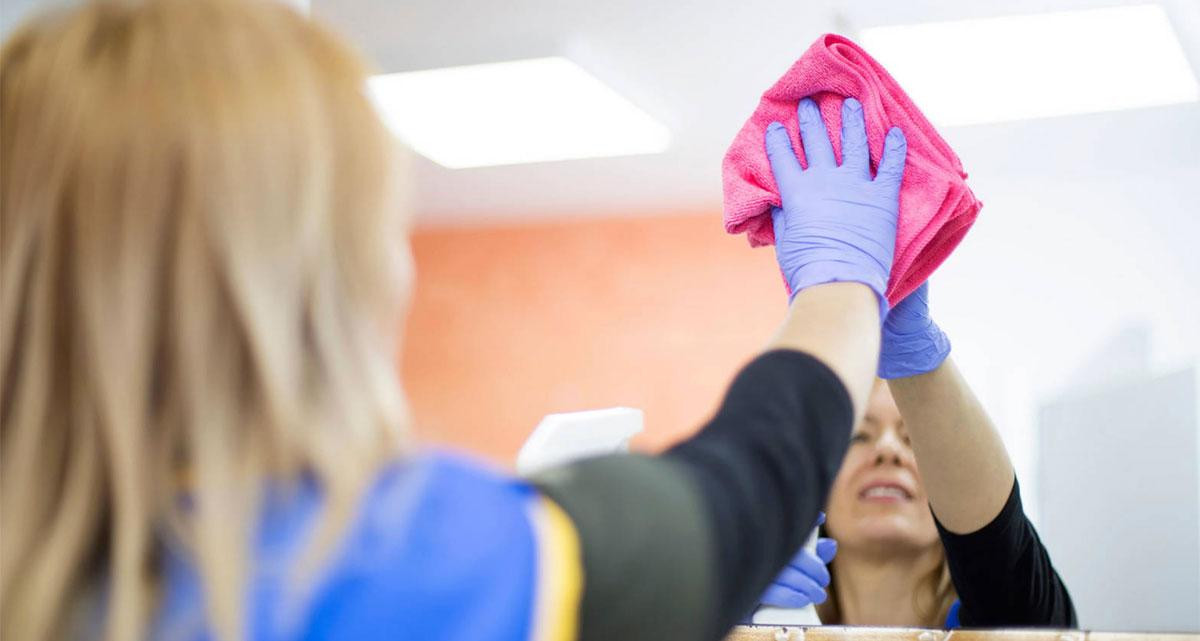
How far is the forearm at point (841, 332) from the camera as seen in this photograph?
2.07 feet

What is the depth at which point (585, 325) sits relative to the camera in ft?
4.57

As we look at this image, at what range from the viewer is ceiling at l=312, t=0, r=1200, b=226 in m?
1.25

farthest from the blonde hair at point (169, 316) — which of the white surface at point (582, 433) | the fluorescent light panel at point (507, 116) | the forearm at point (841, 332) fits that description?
the fluorescent light panel at point (507, 116)

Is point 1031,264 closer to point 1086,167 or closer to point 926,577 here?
point 1086,167

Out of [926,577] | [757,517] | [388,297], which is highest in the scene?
[388,297]

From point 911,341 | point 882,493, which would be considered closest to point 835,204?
point 911,341

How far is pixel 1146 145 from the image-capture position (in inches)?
49.0

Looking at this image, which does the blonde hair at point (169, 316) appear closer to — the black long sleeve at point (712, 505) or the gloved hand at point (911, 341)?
the black long sleeve at point (712, 505)

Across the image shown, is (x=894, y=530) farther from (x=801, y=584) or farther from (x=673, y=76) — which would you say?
(x=673, y=76)

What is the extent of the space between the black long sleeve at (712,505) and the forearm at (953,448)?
582 millimetres

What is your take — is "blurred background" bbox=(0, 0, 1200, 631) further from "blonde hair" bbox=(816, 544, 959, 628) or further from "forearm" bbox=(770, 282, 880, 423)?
"forearm" bbox=(770, 282, 880, 423)

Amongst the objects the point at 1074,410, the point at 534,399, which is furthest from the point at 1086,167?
the point at 534,399

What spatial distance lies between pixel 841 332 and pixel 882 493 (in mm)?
661

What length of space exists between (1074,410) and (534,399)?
620 millimetres
